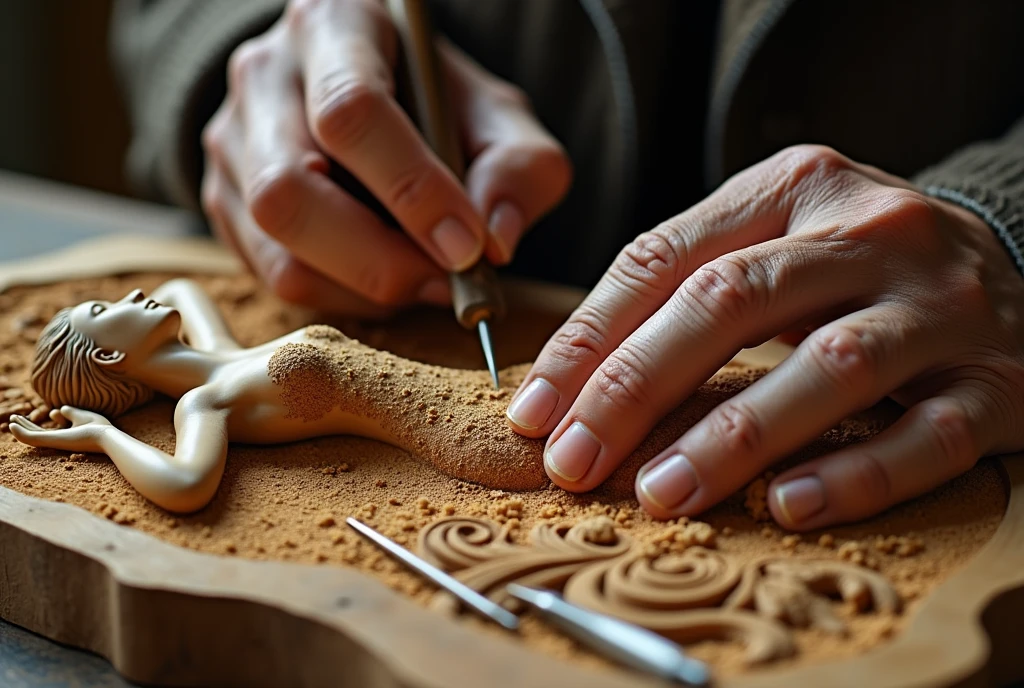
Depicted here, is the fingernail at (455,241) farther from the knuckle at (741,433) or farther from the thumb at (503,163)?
the knuckle at (741,433)

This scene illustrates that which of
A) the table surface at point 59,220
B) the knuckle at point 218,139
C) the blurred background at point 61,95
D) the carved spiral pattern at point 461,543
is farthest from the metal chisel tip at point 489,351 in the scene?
the blurred background at point 61,95

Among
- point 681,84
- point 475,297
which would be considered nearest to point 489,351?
point 475,297

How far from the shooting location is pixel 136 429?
139cm

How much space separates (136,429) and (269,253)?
0.56 metres

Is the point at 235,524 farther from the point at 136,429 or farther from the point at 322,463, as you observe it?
the point at 136,429

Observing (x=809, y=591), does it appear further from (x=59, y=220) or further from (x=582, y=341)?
(x=59, y=220)

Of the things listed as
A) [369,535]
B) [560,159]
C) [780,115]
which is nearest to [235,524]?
[369,535]

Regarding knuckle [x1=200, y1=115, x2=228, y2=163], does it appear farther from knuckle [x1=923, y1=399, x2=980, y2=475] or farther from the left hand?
knuckle [x1=923, y1=399, x2=980, y2=475]

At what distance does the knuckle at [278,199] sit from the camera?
5.46 ft

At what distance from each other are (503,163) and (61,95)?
325 centimetres

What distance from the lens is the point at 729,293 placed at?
1.19 metres

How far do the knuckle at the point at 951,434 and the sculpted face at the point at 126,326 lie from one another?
1.08m

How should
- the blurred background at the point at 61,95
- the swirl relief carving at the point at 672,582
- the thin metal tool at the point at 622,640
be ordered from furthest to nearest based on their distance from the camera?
the blurred background at the point at 61,95 < the swirl relief carving at the point at 672,582 < the thin metal tool at the point at 622,640

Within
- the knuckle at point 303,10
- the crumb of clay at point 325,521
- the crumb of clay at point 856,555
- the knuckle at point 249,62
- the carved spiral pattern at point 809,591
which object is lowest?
the crumb of clay at point 325,521
